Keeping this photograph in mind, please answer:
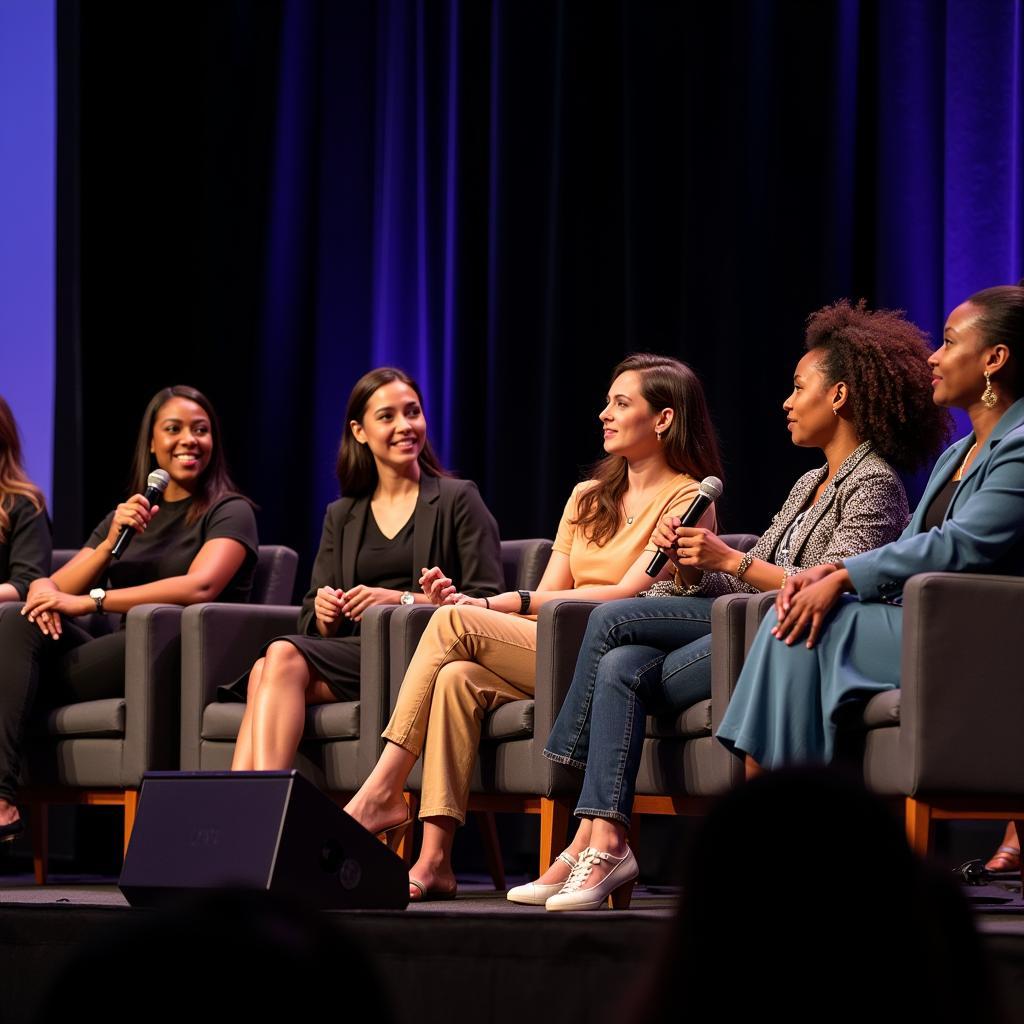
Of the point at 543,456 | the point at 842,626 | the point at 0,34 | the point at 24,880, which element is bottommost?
the point at 24,880

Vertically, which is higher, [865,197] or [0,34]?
[0,34]

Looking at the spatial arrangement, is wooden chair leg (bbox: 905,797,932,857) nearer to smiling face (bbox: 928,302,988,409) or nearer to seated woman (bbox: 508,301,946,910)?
seated woman (bbox: 508,301,946,910)

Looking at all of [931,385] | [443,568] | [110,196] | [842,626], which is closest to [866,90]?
[931,385]

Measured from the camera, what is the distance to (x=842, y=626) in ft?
8.72

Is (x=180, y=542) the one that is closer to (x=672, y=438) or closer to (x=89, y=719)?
(x=89, y=719)

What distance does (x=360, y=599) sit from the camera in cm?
360

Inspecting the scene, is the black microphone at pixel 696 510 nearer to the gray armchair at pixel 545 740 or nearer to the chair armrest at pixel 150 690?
the gray armchair at pixel 545 740

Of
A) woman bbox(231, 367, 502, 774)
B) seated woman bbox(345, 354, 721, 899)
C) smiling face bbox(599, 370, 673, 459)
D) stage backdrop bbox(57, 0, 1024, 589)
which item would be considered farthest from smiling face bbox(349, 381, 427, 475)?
stage backdrop bbox(57, 0, 1024, 589)

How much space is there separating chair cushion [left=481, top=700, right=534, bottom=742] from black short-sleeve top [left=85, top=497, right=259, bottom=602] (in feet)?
3.50

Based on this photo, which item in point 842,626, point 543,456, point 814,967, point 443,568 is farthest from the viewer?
point 543,456

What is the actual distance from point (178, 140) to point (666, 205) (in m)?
1.79

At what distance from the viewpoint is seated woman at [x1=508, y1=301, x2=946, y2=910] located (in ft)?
9.23

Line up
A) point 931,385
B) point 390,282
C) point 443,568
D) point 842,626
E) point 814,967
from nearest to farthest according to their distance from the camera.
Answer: point 814,967 < point 842,626 < point 931,385 < point 443,568 < point 390,282

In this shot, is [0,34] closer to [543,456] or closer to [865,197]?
[543,456]
